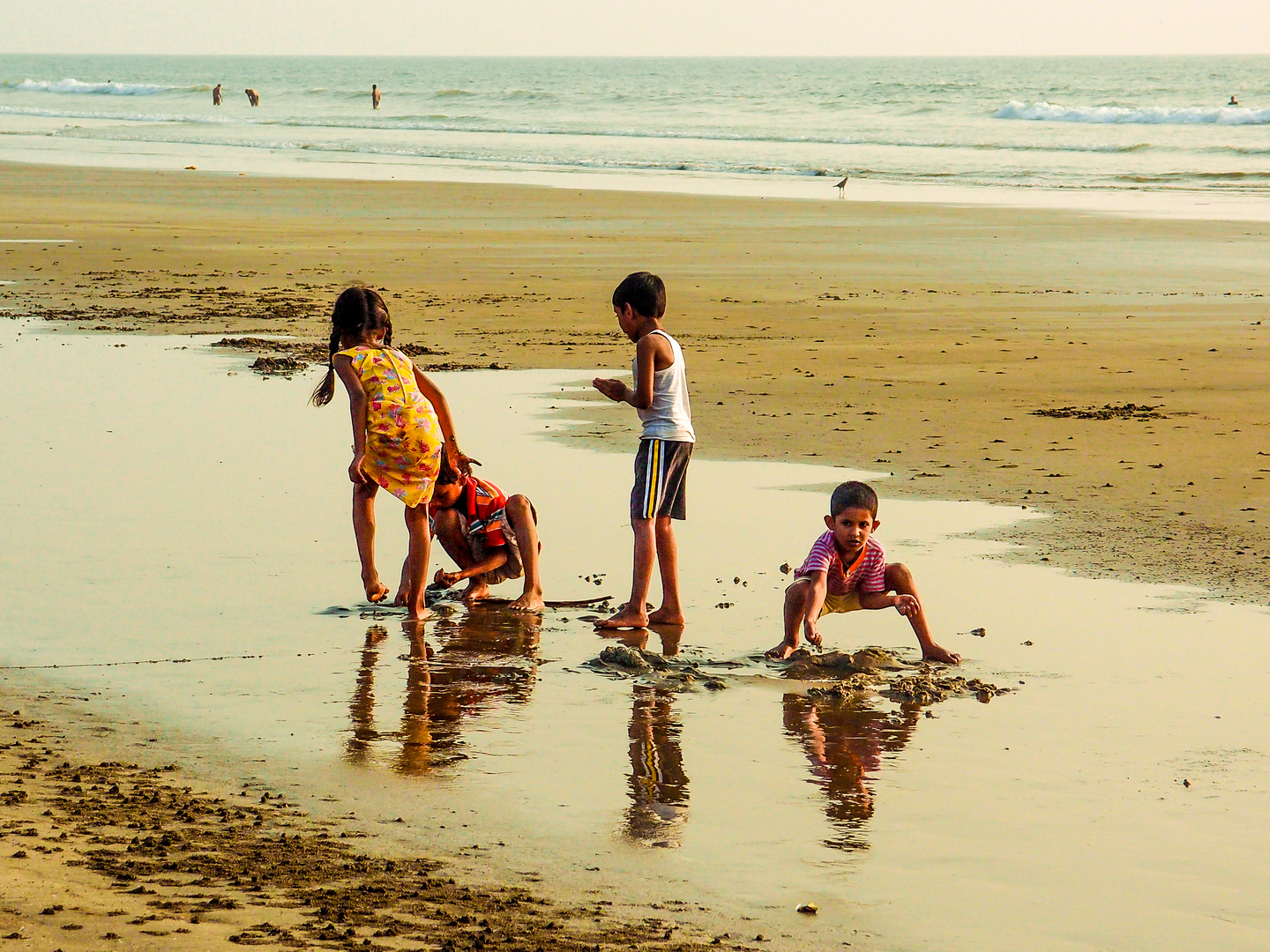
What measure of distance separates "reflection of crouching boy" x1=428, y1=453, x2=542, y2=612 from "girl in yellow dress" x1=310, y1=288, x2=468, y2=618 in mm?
183

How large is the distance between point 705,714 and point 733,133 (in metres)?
53.3

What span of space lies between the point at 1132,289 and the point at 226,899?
1529cm

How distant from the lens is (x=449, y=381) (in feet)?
38.3

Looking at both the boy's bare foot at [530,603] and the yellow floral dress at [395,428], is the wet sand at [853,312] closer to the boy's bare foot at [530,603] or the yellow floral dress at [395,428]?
the boy's bare foot at [530,603]

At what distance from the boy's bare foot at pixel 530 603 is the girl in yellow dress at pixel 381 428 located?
1.20 feet

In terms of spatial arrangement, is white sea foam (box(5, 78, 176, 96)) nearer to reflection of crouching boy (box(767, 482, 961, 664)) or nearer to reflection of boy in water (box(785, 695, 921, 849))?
reflection of crouching boy (box(767, 482, 961, 664))

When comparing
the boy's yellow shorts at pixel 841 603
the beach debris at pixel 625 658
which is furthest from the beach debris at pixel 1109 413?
the beach debris at pixel 625 658

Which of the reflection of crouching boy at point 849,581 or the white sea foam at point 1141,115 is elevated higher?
the white sea foam at point 1141,115

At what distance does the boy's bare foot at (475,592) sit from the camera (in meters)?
6.64

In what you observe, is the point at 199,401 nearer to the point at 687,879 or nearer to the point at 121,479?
the point at 121,479

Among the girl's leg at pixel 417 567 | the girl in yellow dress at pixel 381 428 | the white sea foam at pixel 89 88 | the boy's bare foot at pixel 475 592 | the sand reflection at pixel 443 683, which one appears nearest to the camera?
the sand reflection at pixel 443 683

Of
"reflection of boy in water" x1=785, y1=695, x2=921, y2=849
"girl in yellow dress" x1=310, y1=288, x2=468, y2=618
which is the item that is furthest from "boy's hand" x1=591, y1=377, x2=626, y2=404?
"reflection of boy in water" x1=785, y1=695, x2=921, y2=849

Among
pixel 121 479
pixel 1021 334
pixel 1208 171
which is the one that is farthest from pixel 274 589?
pixel 1208 171

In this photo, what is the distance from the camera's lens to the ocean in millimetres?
39062
